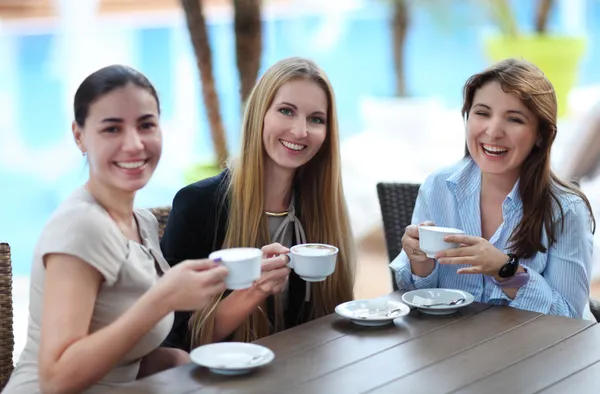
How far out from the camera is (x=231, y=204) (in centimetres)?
218

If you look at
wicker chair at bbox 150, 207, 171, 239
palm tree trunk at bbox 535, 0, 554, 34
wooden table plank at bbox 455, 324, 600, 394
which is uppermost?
palm tree trunk at bbox 535, 0, 554, 34

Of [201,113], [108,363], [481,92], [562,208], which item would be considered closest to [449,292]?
[562,208]

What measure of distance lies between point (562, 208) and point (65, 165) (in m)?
4.89

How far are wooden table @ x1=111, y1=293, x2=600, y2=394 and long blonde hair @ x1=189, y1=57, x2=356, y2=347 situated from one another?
0.90ft

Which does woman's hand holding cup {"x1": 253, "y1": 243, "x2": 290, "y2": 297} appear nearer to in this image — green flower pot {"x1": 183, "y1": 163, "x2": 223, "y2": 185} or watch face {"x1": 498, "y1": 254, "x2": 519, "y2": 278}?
watch face {"x1": 498, "y1": 254, "x2": 519, "y2": 278}

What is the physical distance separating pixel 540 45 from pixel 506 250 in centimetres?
335

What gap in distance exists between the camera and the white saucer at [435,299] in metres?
1.98

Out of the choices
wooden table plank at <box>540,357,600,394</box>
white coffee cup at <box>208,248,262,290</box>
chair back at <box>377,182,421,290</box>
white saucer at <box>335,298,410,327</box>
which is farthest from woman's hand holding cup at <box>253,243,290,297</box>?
chair back at <box>377,182,421,290</box>

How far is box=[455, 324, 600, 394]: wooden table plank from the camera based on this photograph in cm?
157

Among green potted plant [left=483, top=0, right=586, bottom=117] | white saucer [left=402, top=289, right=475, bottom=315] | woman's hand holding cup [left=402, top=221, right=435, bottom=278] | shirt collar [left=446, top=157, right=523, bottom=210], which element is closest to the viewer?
white saucer [left=402, top=289, right=475, bottom=315]

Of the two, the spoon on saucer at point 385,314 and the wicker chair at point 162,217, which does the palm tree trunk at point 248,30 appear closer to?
the wicker chair at point 162,217

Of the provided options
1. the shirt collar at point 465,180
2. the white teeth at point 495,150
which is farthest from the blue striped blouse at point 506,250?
the white teeth at point 495,150

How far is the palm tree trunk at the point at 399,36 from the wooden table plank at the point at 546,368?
3.47 metres

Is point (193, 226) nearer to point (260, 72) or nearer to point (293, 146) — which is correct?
point (293, 146)
